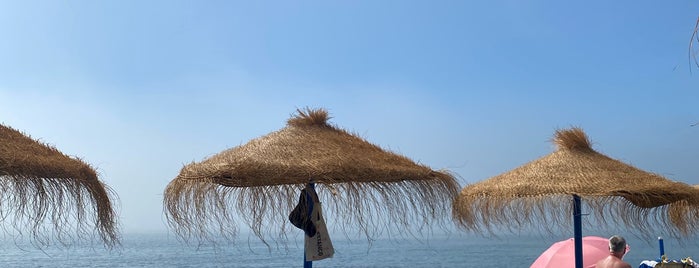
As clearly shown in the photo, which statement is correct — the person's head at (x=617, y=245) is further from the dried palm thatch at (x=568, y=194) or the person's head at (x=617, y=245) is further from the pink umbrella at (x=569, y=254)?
the pink umbrella at (x=569, y=254)

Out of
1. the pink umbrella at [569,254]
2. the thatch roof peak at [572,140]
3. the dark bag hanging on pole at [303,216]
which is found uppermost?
the thatch roof peak at [572,140]

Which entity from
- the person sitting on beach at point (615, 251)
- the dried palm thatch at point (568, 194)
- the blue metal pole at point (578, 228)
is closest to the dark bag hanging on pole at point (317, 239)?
the dried palm thatch at point (568, 194)

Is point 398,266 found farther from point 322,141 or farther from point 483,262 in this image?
point 322,141

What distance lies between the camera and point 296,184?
21.0ft

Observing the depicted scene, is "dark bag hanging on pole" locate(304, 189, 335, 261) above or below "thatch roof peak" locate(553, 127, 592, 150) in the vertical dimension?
below

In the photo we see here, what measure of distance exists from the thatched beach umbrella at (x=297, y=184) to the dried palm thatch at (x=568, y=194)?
2.92ft

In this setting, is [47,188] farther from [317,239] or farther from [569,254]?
[569,254]

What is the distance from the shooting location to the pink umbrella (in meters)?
8.66

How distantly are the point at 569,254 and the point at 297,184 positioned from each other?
3954 millimetres

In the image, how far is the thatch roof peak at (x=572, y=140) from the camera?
314 inches

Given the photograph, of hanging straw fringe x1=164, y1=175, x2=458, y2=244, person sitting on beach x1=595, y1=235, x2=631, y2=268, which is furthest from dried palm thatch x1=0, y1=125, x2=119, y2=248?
person sitting on beach x1=595, y1=235, x2=631, y2=268

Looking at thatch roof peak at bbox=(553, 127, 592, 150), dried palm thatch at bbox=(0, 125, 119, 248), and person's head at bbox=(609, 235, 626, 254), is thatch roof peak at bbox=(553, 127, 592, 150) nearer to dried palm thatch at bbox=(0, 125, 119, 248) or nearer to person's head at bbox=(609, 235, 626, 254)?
person's head at bbox=(609, 235, 626, 254)

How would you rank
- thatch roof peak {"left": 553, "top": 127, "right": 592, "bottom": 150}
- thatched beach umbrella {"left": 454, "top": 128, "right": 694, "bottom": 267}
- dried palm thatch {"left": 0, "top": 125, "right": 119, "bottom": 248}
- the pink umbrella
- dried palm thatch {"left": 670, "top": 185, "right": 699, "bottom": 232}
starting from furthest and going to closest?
1. the pink umbrella
2. thatch roof peak {"left": 553, "top": 127, "right": 592, "bottom": 150}
3. dried palm thatch {"left": 670, "top": 185, "right": 699, "bottom": 232}
4. thatched beach umbrella {"left": 454, "top": 128, "right": 694, "bottom": 267}
5. dried palm thatch {"left": 0, "top": 125, "right": 119, "bottom": 248}

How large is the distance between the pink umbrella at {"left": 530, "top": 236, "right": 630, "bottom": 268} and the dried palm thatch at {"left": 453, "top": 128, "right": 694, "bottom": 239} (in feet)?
2.70
